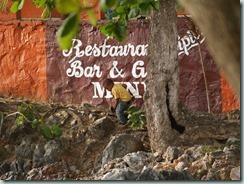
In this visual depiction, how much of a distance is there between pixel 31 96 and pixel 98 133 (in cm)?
107

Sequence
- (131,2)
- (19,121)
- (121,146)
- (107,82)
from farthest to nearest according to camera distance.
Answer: (107,82)
(19,121)
(121,146)
(131,2)

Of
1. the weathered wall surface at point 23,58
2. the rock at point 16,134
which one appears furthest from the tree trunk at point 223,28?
the weathered wall surface at point 23,58

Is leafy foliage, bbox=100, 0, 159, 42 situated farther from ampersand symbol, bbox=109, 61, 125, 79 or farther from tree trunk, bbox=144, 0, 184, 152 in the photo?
ampersand symbol, bbox=109, 61, 125, 79

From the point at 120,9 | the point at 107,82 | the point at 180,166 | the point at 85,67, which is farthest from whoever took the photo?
the point at 85,67

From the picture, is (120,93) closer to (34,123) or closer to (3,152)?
(34,123)

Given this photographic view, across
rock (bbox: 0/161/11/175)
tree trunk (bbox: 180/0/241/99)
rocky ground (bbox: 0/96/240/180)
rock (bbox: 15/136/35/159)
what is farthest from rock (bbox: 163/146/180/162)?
tree trunk (bbox: 180/0/241/99)

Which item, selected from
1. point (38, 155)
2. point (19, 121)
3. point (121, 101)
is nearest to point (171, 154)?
point (38, 155)

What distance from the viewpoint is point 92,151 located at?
6.62m

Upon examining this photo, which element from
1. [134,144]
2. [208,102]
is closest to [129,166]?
[134,144]

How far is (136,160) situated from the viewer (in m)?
5.66

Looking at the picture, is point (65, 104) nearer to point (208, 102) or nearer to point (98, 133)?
point (98, 133)

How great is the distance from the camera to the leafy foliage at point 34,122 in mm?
6590

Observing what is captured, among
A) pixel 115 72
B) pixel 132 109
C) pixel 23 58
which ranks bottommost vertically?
pixel 132 109

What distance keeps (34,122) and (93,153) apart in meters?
0.58
